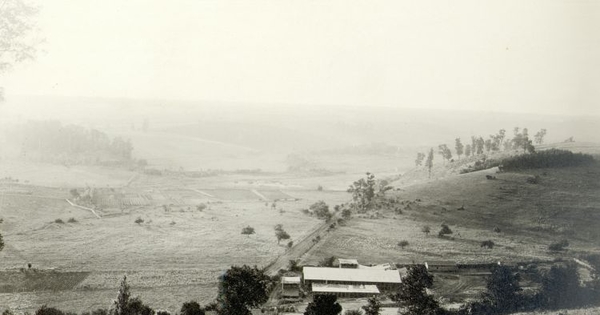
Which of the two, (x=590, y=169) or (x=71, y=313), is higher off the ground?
(x=590, y=169)

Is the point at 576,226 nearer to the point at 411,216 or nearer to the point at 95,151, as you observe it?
the point at 411,216

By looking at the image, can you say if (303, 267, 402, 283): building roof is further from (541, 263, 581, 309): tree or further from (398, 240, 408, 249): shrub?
(541, 263, 581, 309): tree

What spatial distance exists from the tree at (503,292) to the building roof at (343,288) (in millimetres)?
10626

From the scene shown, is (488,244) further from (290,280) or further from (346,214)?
(290,280)

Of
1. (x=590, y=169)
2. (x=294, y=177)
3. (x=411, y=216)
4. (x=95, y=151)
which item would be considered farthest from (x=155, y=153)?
(x=590, y=169)

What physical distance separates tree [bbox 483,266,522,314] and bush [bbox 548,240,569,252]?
58.7ft

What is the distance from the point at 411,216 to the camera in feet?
236

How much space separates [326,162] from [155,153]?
54252 millimetres

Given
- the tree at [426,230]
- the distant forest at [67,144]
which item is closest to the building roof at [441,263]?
the tree at [426,230]

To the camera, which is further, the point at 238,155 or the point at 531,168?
the point at 238,155

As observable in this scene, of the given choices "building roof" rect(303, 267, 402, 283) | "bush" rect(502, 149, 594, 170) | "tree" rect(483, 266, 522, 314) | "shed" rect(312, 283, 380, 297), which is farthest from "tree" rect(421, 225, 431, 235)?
"bush" rect(502, 149, 594, 170)

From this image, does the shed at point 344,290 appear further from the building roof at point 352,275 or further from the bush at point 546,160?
the bush at point 546,160

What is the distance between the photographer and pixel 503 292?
1716 inches

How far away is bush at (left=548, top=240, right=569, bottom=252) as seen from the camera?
60.1 m
